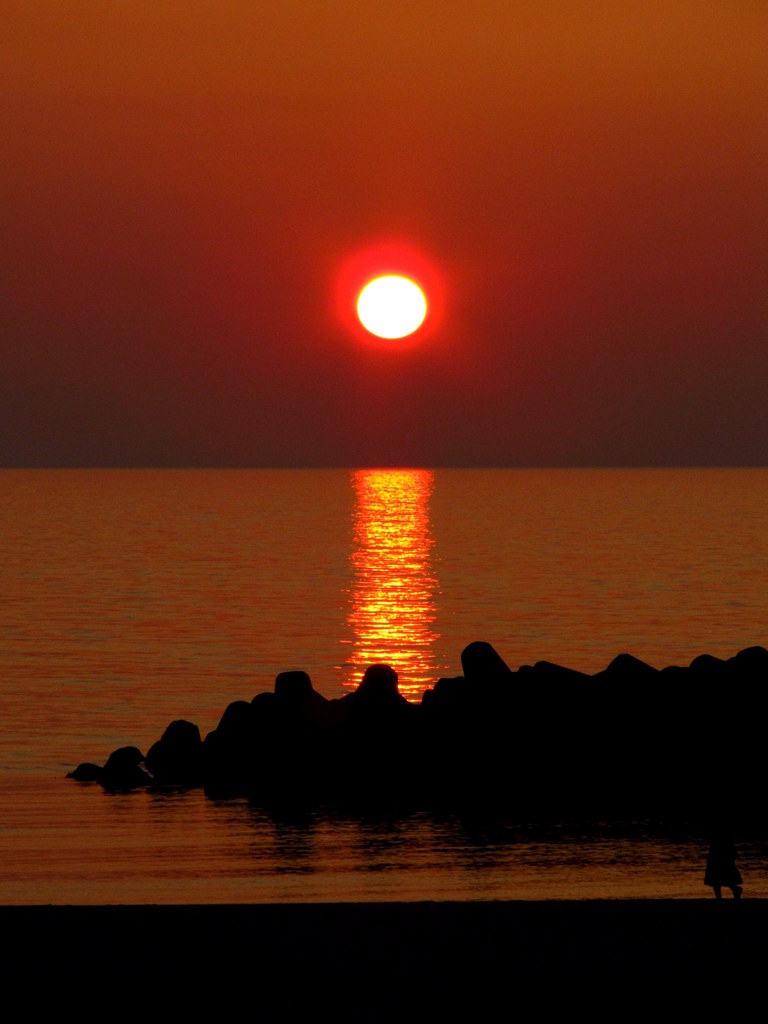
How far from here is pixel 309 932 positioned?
24.7 ft

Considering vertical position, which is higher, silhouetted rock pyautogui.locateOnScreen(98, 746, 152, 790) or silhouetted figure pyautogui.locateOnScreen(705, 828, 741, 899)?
silhouetted rock pyautogui.locateOnScreen(98, 746, 152, 790)

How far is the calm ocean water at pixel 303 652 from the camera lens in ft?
56.0

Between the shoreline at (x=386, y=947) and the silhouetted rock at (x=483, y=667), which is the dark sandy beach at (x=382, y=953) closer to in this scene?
the shoreline at (x=386, y=947)

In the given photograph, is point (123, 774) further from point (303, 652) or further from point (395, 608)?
point (395, 608)

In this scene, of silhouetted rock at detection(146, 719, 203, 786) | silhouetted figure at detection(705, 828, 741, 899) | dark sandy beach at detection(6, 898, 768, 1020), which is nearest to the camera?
dark sandy beach at detection(6, 898, 768, 1020)

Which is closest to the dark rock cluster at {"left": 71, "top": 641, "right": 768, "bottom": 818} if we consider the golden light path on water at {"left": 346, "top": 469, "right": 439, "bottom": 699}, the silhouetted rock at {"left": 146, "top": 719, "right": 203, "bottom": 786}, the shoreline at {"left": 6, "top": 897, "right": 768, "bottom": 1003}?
the silhouetted rock at {"left": 146, "top": 719, "right": 203, "bottom": 786}

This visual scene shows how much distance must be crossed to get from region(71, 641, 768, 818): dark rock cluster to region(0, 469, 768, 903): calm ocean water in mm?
1049

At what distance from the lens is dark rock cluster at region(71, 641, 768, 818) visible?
22.6 m

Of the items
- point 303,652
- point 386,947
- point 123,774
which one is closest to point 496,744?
point 123,774

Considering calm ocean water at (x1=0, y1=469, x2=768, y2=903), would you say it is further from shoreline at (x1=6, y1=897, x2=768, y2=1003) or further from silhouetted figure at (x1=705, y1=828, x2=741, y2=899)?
shoreline at (x1=6, y1=897, x2=768, y2=1003)

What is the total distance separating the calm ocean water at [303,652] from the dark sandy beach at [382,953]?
7.95 meters

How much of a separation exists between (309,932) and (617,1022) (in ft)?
6.33

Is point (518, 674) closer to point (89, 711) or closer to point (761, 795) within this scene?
point (761, 795)

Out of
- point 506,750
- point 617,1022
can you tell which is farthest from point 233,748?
point 617,1022
